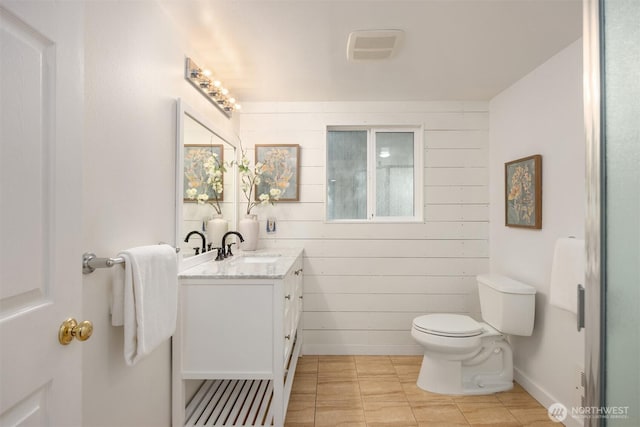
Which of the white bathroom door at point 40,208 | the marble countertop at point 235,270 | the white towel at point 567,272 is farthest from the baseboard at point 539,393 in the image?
the white bathroom door at point 40,208

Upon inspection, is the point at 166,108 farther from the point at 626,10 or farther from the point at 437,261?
the point at 437,261

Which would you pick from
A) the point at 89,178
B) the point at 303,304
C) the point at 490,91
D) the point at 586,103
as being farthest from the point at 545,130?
the point at 89,178

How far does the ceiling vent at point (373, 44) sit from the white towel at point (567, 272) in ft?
5.08

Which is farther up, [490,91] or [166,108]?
[490,91]

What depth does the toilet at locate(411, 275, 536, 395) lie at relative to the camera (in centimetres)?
246

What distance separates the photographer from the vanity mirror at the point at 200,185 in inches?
77.8

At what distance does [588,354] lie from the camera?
3.04ft

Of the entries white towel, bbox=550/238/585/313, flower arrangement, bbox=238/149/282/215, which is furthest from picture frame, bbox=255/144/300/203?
white towel, bbox=550/238/585/313

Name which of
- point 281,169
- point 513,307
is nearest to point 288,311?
point 281,169

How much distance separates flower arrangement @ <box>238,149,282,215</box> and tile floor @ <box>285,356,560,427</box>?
1468 millimetres

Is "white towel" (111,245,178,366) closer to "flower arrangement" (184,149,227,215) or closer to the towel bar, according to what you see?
the towel bar

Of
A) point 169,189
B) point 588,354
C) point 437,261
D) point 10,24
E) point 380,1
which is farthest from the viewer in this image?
point 437,261

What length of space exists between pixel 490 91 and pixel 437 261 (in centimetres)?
154

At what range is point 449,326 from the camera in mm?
2531
